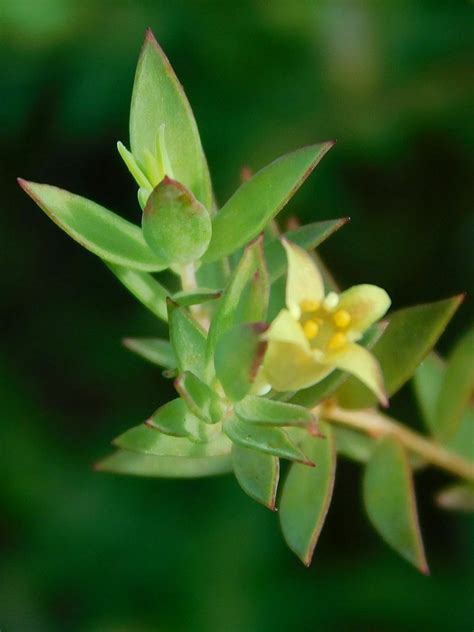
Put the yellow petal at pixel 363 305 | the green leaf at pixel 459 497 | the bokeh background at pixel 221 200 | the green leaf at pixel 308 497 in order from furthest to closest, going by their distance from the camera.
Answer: the bokeh background at pixel 221 200
the green leaf at pixel 459 497
the green leaf at pixel 308 497
the yellow petal at pixel 363 305

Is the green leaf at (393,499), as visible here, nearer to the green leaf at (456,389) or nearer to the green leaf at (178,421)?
the green leaf at (456,389)

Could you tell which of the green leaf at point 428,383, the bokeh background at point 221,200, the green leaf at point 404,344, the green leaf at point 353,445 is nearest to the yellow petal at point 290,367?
the green leaf at point 404,344

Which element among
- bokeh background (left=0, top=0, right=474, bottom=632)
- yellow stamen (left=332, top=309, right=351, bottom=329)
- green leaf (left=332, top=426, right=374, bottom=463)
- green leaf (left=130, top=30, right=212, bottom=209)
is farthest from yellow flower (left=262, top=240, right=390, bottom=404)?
bokeh background (left=0, top=0, right=474, bottom=632)

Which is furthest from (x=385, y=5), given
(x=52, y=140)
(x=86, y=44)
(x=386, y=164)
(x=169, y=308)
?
(x=169, y=308)

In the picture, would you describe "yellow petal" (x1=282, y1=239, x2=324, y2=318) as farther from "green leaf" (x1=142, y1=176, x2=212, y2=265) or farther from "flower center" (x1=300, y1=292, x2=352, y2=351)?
"green leaf" (x1=142, y1=176, x2=212, y2=265)

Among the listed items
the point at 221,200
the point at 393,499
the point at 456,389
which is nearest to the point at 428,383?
the point at 456,389

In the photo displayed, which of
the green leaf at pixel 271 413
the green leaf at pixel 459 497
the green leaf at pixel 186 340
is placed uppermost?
the green leaf at pixel 186 340
